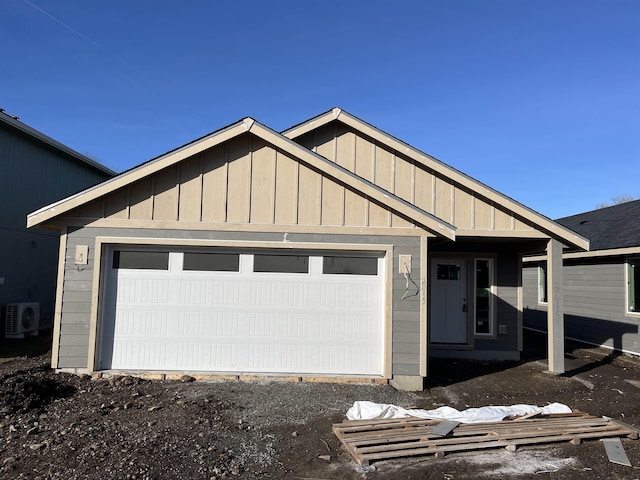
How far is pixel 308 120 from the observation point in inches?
396

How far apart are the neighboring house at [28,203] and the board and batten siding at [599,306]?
15351 mm

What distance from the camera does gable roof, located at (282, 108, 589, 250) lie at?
9.02 meters

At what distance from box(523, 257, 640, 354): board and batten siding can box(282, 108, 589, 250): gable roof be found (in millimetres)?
3611

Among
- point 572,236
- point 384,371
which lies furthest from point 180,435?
point 572,236

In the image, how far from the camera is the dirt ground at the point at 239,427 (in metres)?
4.45

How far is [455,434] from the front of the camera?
5289 millimetres

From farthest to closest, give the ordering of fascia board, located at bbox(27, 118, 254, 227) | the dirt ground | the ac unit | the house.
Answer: the ac unit
the house
fascia board, located at bbox(27, 118, 254, 227)
the dirt ground

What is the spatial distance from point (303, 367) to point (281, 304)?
1106 millimetres

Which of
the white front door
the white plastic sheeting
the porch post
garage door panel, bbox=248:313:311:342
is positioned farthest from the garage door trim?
A: the porch post

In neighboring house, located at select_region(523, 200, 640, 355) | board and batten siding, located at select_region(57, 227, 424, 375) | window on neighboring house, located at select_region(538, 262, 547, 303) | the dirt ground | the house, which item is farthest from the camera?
window on neighboring house, located at select_region(538, 262, 547, 303)

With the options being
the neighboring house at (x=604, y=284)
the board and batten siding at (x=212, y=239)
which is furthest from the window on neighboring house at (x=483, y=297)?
the board and batten siding at (x=212, y=239)

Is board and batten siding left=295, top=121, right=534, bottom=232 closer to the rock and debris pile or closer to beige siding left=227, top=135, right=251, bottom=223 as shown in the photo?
beige siding left=227, top=135, right=251, bottom=223

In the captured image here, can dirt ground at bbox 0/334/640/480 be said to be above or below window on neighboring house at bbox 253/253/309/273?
below

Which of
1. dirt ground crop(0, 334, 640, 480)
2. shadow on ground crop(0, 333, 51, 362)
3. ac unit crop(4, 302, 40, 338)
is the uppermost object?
ac unit crop(4, 302, 40, 338)
